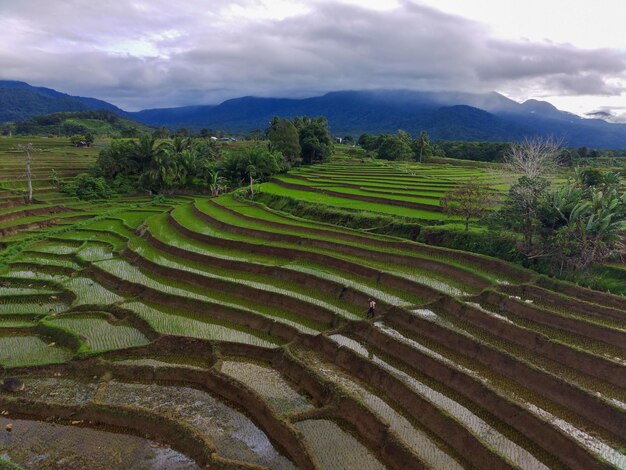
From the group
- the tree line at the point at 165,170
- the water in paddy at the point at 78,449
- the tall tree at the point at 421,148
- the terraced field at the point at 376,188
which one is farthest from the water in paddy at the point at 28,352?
the tall tree at the point at 421,148

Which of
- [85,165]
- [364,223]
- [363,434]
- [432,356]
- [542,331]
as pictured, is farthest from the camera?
[85,165]

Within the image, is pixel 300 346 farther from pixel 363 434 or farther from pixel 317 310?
pixel 363 434

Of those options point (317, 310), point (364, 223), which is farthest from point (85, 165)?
point (317, 310)

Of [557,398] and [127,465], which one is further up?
[557,398]

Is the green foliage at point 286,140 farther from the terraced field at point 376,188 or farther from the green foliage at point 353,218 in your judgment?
the green foliage at point 353,218

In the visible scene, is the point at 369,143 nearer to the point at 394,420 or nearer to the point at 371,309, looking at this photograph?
the point at 371,309

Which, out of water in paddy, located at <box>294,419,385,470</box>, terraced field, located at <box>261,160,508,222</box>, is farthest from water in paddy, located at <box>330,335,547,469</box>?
terraced field, located at <box>261,160,508,222</box>
